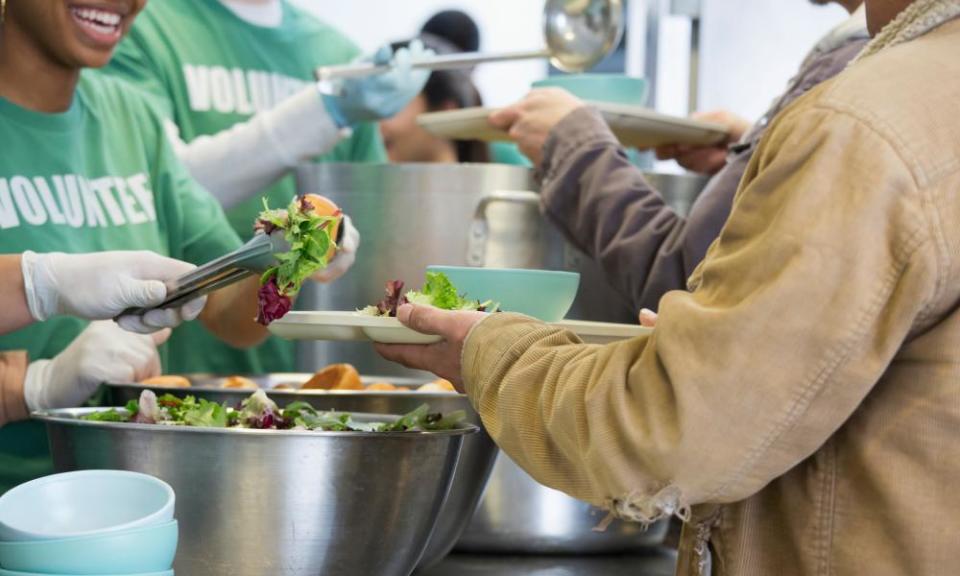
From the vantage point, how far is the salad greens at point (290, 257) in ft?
3.83

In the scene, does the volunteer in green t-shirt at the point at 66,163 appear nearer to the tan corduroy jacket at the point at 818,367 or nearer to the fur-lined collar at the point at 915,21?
the tan corduroy jacket at the point at 818,367

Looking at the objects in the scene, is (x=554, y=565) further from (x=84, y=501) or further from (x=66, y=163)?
(x=66, y=163)

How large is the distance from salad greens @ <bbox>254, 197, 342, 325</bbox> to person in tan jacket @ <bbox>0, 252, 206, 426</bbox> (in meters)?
0.21

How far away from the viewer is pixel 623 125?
6.39ft

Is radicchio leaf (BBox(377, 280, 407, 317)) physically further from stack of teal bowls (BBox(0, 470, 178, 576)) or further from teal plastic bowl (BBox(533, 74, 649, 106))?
teal plastic bowl (BBox(533, 74, 649, 106))

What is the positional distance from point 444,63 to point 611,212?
1.81ft

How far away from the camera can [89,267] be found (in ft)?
4.66

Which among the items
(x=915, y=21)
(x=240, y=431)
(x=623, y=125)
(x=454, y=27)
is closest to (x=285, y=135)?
(x=623, y=125)

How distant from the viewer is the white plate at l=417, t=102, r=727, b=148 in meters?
1.92

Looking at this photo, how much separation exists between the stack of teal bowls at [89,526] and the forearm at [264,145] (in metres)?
1.47

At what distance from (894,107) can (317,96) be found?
168cm

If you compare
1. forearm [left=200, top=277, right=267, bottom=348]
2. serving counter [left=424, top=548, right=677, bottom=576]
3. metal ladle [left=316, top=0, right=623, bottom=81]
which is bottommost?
serving counter [left=424, top=548, right=677, bottom=576]

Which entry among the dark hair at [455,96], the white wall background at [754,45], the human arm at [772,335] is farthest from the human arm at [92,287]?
the white wall background at [754,45]

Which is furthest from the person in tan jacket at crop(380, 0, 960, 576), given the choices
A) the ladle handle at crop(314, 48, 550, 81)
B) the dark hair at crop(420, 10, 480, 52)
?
the dark hair at crop(420, 10, 480, 52)
